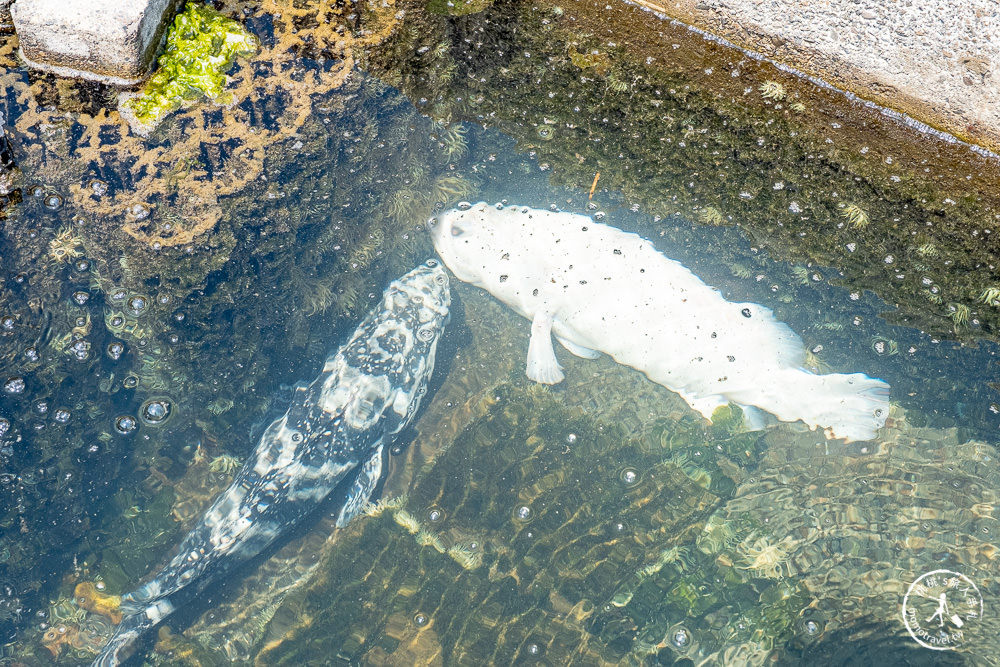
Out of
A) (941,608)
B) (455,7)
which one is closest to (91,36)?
(455,7)

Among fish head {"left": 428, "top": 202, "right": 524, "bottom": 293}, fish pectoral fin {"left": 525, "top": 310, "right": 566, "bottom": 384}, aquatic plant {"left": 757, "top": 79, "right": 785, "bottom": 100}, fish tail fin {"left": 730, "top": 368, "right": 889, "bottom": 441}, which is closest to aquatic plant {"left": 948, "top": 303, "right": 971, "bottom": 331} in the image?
fish tail fin {"left": 730, "top": 368, "right": 889, "bottom": 441}

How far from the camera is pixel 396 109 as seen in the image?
4.69m

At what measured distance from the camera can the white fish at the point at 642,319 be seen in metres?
4.54

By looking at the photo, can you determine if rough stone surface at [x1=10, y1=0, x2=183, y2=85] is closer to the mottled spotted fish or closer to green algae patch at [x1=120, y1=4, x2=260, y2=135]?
Answer: green algae patch at [x1=120, y1=4, x2=260, y2=135]

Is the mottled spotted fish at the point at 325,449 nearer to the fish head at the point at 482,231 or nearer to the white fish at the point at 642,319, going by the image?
the fish head at the point at 482,231

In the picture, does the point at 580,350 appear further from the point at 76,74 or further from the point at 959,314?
the point at 76,74

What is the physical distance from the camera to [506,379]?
5.06m

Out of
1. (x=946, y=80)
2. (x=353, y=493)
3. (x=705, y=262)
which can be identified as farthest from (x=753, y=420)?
(x=353, y=493)

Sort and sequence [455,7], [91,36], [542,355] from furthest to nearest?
[542,355] → [455,7] → [91,36]

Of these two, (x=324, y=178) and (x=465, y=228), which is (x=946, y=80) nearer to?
(x=465, y=228)

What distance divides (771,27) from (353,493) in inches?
191

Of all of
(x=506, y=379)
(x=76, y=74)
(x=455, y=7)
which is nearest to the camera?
(x=76, y=74)

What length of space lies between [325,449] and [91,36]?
342cm

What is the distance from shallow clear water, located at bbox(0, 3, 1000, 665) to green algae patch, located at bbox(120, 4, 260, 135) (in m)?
0.17
